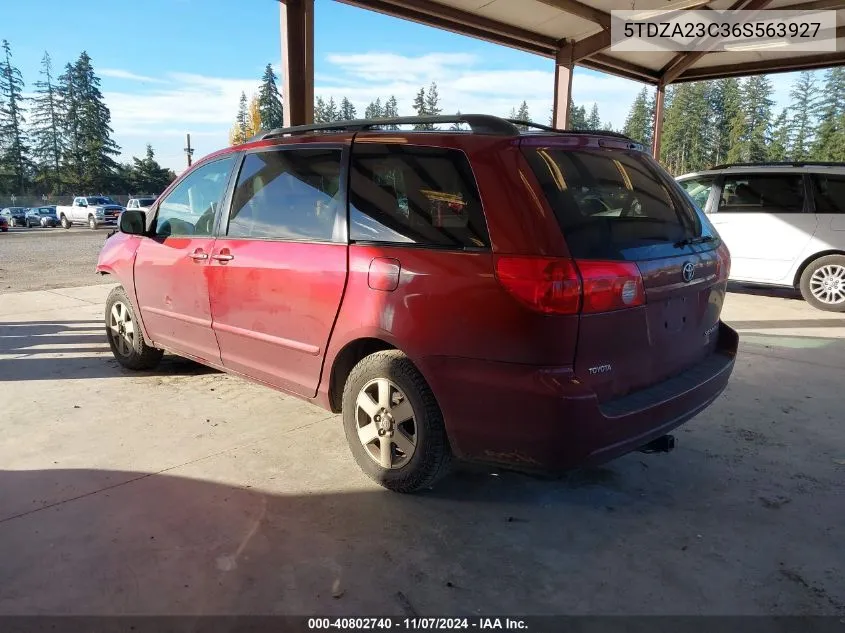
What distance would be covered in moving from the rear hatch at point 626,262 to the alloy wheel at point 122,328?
3.83 m

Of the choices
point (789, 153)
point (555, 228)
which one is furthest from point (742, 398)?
point (789, 153)

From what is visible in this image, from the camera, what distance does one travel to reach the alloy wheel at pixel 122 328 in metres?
4.97

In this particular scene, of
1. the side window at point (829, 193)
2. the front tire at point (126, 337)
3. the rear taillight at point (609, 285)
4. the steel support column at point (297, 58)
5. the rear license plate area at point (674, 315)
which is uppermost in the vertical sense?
the steel support column at point (297, 58)

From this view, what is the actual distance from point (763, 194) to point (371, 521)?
7.67 metres

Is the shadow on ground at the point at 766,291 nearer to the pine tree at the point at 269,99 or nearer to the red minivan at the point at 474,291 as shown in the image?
the red minivan at the point at 474,291

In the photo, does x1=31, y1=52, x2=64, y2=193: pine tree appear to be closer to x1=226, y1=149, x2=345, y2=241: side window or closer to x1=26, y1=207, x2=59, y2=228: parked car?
x1=26, y1=207, x2=59, y2=228: parked car

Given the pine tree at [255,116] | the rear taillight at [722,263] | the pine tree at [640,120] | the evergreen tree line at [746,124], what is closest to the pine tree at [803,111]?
the evergreen tree line at [746,124]

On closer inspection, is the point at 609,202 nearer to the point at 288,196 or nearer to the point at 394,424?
the point at 394,424

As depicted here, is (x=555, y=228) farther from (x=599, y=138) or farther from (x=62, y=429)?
(x=62, y=429)

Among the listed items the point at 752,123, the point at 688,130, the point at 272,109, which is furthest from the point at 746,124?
the point at 272,109

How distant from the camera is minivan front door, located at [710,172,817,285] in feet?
25.5

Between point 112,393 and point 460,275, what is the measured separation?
10.7 ft

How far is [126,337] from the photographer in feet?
16.5

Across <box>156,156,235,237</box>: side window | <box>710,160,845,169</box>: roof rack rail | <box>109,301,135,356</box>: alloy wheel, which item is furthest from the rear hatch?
<box>710,160,845,169</box>: roof rack rail
